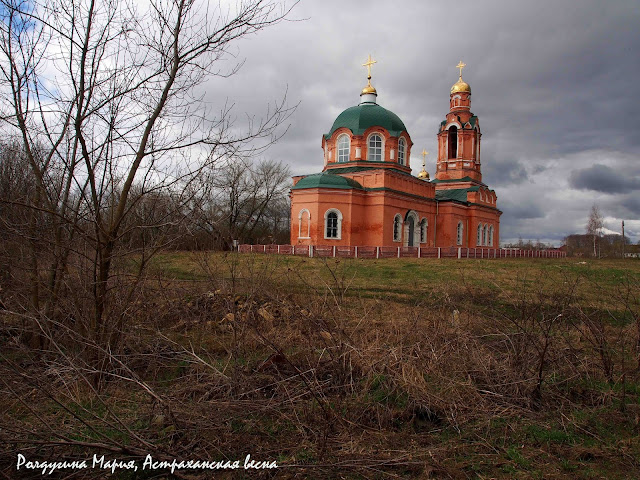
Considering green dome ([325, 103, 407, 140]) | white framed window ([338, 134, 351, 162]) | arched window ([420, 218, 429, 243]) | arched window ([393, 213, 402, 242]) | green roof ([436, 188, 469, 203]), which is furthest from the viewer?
green roof ([436, 188, 469, 203])

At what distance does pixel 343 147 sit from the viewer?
28.7 meters

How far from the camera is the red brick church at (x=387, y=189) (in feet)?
83.0

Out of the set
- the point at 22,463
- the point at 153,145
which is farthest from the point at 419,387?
the point at 153,145

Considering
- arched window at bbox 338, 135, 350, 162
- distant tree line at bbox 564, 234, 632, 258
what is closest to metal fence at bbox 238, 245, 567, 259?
arched window at bbox 338, 135, 350, 162

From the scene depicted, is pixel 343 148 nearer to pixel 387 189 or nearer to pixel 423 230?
pixel 387 189

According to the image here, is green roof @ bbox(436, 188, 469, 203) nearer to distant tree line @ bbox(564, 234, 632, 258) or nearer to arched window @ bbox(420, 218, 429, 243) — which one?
arched window @ bbox(420, 218, 429, 243)

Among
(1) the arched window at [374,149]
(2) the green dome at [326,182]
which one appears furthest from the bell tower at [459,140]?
(2) the green dome at [326,182]

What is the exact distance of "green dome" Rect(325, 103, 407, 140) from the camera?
28.0 metres

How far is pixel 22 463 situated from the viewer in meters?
3.01

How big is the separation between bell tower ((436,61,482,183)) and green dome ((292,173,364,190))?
1310 cm

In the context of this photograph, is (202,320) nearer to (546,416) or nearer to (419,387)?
(419,387)

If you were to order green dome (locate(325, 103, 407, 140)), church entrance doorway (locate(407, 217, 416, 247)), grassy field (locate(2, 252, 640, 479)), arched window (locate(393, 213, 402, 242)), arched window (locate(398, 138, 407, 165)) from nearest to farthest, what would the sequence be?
grassy field (locate(2, 252, 640, 479))
arched window (locate(393, 213, 402, 242))
green dome (locate(325, 103, 407, 140))
church entrance doorway (locate(407, 217, 416, 247))
arched window (locate(398, 138, 407, 165))

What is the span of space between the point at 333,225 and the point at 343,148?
603 centimetres

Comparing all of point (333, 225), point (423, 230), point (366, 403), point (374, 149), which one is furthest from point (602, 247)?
point (366, 403)
